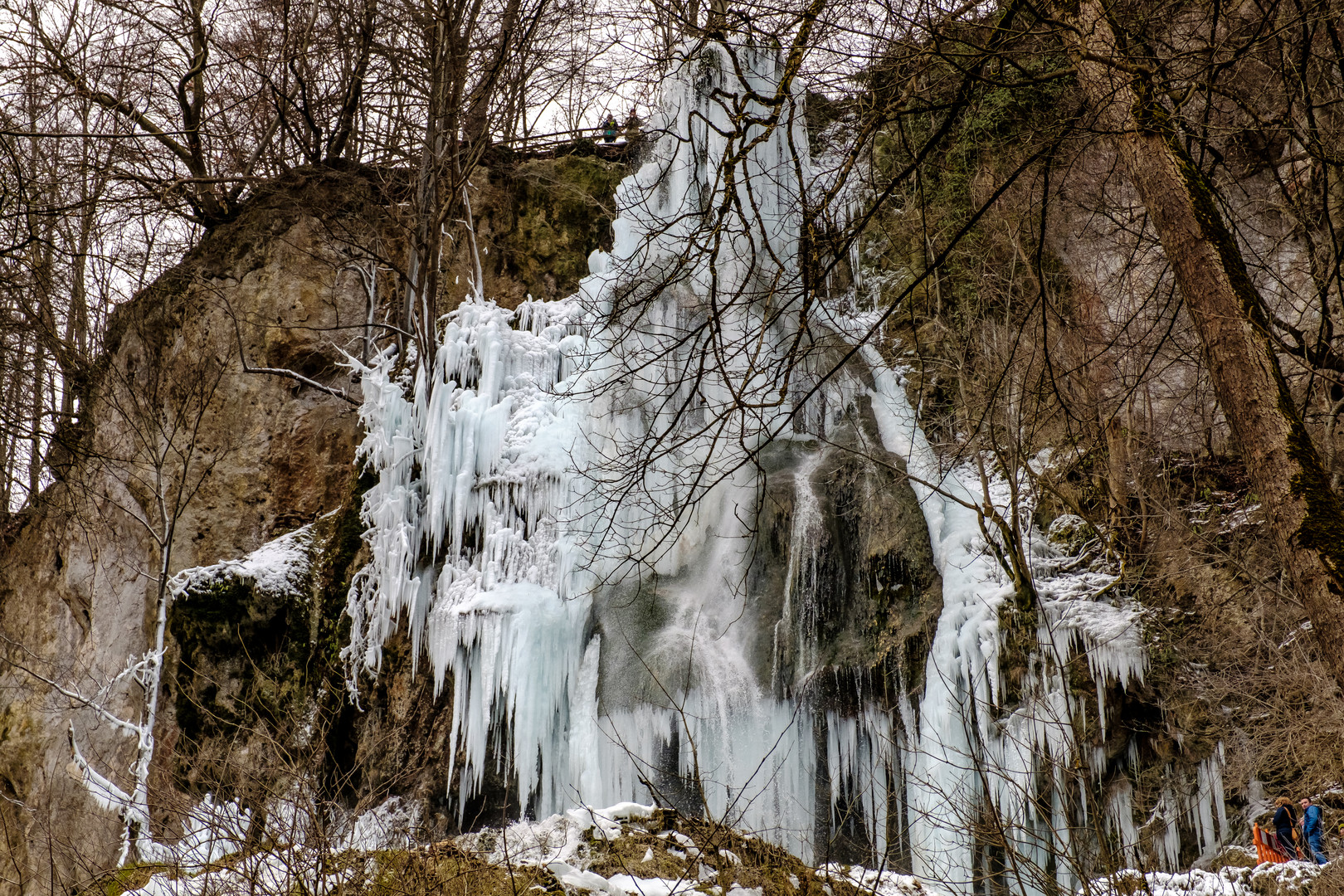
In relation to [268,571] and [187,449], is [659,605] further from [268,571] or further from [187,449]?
[187,449]

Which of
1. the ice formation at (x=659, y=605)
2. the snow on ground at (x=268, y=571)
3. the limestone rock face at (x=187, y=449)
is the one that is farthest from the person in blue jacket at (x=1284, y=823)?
the limestone rock face at (x=187, y=449)

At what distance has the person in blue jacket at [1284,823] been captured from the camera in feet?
23.7

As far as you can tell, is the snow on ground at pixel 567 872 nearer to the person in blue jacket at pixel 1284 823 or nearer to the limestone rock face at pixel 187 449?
the person in blue jacket at pixel 1284 823

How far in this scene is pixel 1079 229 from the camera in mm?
11547

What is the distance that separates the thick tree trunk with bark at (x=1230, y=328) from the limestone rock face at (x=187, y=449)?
10419 millimetres

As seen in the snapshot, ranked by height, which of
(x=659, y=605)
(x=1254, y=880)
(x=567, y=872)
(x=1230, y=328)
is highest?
(x=1230, y=328)

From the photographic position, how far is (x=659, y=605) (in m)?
9.81

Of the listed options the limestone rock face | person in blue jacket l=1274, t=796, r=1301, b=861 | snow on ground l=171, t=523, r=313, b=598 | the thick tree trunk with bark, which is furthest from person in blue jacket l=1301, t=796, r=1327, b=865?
the limestone rock face

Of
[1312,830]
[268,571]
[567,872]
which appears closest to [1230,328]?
[567,872]

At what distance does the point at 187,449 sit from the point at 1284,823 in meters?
12.5

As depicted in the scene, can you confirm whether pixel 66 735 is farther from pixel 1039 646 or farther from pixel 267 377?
pixel 1039 646

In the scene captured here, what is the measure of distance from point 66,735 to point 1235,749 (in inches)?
530

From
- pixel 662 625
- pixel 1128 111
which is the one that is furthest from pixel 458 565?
pixel 1128 111

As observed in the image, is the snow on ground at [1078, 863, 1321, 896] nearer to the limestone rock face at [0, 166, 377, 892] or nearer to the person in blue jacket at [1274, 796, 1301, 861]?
the person in blue jacket at [1274, 796, 1301, 861]
